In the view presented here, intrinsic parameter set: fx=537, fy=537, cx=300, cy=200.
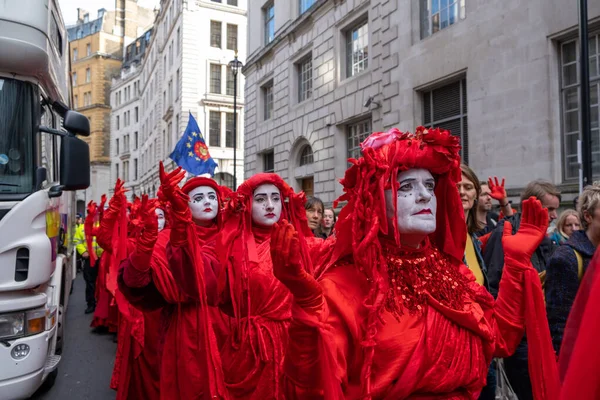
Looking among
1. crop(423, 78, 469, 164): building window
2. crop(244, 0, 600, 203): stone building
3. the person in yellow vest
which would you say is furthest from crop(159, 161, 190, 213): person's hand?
crop(423, 78, 469, 164): building window

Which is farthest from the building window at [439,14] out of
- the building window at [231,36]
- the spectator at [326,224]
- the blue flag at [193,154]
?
the building window at [231,36]

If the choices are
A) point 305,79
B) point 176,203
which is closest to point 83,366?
point 176,203

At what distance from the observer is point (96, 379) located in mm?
6395

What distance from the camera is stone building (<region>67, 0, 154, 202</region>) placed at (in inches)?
2502

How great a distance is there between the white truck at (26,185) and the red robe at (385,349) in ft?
8.66

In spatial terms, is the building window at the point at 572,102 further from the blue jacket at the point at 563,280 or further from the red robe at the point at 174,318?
the red robe at the point at 174,318

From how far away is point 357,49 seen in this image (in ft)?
51.3

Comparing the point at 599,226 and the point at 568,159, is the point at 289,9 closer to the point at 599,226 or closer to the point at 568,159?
the point at 568,159

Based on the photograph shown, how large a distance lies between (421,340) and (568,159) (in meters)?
7.97

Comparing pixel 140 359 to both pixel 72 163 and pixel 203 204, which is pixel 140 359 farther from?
pixel 72 163

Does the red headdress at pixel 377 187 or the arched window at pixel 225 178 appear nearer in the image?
the red headdress at pixel 377 187

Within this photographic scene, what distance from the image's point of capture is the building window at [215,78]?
3712 centimetres

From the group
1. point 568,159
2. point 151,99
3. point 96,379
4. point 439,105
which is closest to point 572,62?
point 568,159

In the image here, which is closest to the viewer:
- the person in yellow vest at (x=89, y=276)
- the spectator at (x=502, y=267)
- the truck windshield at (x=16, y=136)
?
the spectator at (x=502, y=267)
